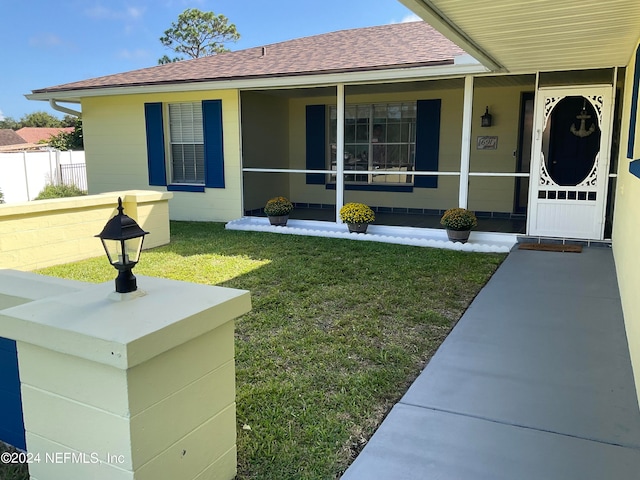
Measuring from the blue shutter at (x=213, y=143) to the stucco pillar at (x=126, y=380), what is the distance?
7817 mm

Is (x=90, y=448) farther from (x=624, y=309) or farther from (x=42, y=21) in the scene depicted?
(x=42, y=21)

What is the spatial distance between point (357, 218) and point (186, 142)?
402 centimetres

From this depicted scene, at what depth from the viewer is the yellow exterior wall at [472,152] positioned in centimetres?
1015

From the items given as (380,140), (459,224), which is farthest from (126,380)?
(380,140)

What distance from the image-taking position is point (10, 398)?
256cm

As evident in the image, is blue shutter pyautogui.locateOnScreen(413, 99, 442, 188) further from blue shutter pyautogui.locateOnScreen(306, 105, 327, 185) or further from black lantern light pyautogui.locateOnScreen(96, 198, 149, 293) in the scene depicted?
black lantern light pyautogui.locateOnScreen(96, 198, 149, 293)

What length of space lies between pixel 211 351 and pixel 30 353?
0.69 meters

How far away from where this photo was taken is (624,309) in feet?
14.7

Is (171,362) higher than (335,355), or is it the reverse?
(171,362)

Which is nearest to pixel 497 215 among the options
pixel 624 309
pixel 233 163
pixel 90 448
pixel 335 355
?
pixel 233 163

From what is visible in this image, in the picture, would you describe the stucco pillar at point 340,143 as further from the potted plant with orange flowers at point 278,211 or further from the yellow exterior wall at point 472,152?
the yellow exterior wall at point 472,152

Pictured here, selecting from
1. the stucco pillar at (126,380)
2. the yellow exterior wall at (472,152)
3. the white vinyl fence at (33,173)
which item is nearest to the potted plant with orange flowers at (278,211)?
the yellow exterior wall at (472,152)

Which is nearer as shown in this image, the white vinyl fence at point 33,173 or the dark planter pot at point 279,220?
the dark planter pot at point 279,220

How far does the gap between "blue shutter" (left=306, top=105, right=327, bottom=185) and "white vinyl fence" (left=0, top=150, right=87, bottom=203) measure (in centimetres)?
859
